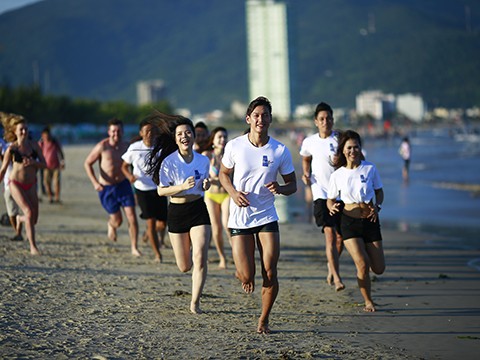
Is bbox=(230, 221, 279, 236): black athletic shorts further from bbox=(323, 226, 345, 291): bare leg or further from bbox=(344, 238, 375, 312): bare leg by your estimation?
bbox=(323, 226, 345, 291): bare leg

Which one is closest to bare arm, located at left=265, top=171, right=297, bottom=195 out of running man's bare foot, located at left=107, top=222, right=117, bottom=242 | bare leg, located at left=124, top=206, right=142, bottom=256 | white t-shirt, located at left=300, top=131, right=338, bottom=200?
white t-shirt, located at left=300, top=131, right=338, bottom=200

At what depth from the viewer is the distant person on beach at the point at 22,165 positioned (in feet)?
36.3

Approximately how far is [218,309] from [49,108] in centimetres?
10051

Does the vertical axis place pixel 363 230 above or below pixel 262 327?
above

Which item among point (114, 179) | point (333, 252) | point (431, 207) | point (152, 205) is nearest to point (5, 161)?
point (114, 179)

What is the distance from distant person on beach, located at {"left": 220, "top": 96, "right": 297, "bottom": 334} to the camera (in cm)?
696

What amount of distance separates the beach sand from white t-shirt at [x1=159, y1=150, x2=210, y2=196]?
46.6 inches

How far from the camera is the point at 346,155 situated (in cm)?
828

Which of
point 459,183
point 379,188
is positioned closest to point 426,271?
point 379,188

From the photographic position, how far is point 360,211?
8.23 meters

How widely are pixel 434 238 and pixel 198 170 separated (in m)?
7.85

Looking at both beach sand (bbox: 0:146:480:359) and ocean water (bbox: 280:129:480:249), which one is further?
ocean water (bbox: 280:129:480:249)

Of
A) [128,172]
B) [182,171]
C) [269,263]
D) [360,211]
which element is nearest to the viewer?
[269,263]

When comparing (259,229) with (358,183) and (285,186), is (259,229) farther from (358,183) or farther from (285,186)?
(358,183)
